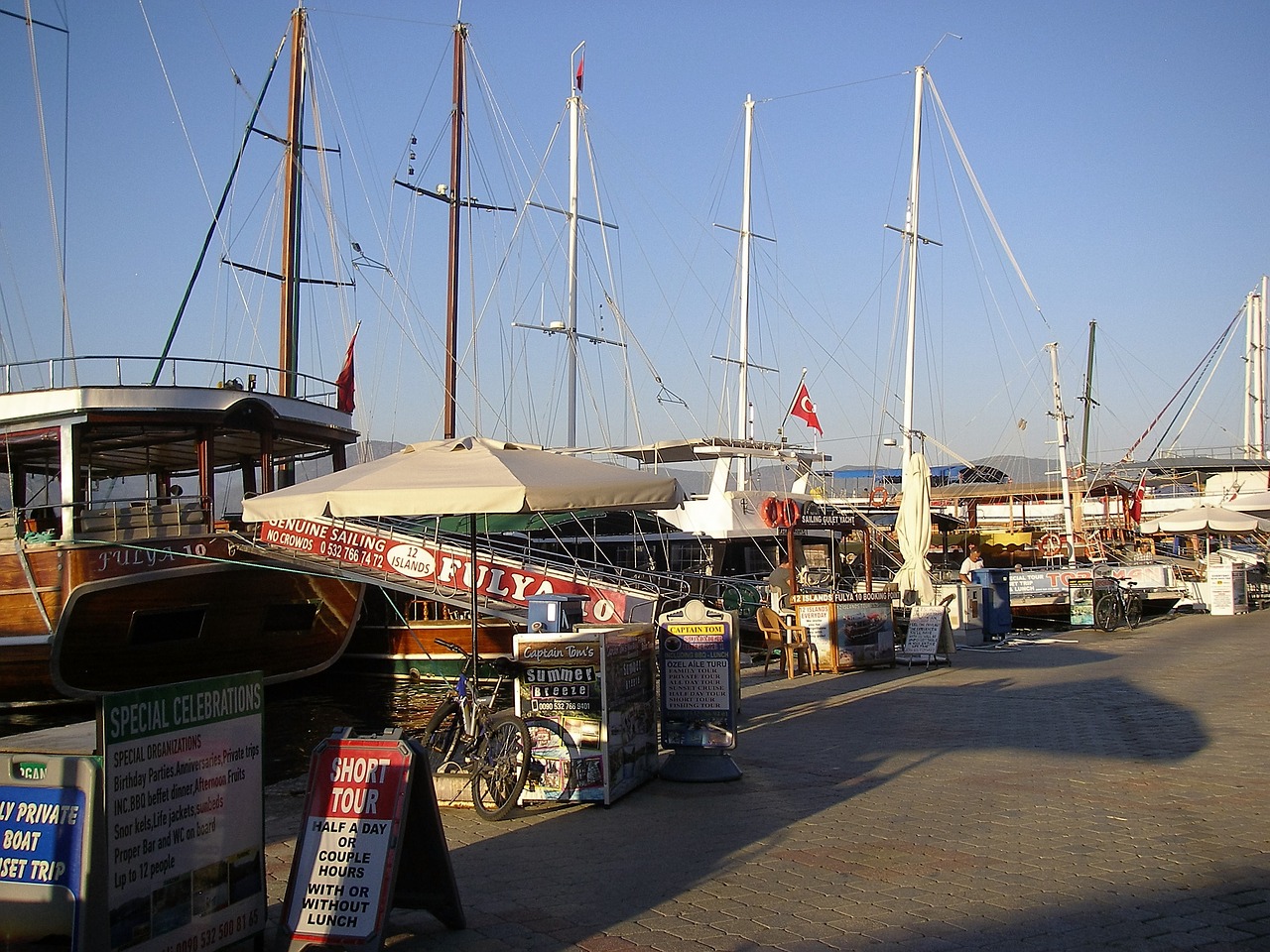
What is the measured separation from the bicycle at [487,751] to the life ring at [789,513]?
10.4 m

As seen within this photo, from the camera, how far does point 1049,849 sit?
259 inches

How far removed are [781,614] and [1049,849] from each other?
38.5ft

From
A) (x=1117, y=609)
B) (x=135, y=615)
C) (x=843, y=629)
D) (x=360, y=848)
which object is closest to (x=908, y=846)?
(x=360, y=848)

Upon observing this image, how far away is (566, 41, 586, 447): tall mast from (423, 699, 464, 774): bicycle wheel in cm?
2343

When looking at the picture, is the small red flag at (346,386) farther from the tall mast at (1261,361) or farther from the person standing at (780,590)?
the tall mast at (1261,361)

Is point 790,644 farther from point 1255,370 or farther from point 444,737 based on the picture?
point 1255,370

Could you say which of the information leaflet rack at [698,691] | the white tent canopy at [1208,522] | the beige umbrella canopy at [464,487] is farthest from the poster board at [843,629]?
the white tent canopy at [1208,522]

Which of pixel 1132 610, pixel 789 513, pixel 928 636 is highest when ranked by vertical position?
pixel 789 513

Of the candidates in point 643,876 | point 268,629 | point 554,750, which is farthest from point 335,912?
point 268,629

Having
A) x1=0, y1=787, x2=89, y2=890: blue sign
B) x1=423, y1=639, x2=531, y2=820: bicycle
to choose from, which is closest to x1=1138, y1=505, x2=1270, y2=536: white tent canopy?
x1=423, y1=639, x2=531, y2=820: bicycle

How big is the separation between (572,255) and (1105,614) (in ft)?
60.1

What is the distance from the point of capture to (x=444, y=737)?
8586mm

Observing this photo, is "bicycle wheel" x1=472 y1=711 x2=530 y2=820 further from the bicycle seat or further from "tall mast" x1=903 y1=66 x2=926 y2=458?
"tall mast" x1=903 y1=66 x2=926 y2=458

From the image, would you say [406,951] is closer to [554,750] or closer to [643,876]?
[643,876]
